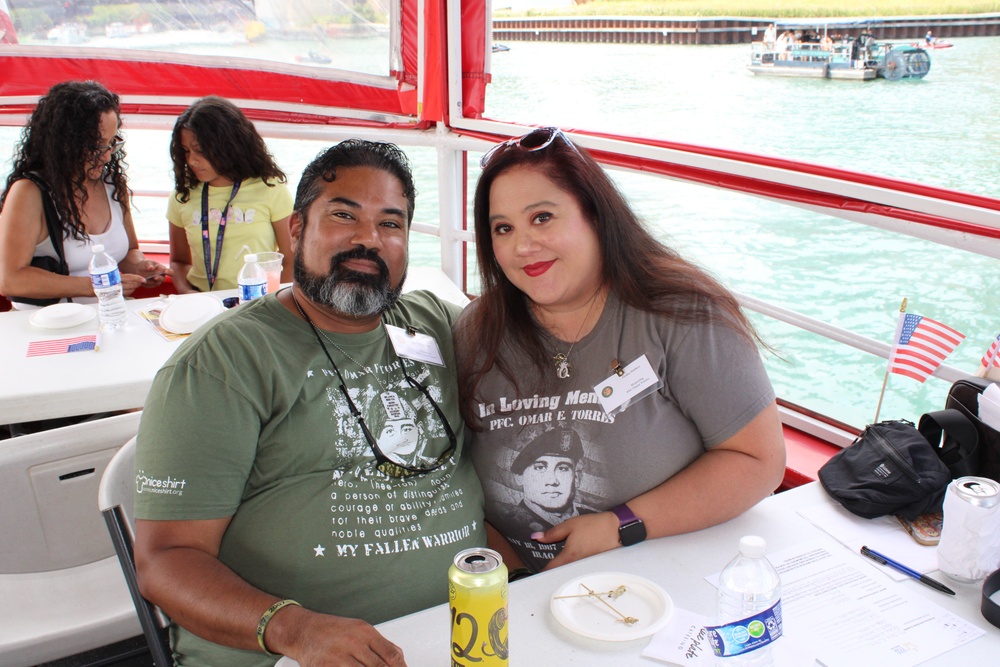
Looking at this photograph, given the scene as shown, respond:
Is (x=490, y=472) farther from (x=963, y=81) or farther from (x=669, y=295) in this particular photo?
(x=963, y=81)

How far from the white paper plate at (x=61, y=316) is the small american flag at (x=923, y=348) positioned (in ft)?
8.40

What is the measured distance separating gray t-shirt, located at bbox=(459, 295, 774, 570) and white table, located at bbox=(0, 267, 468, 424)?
1.15 m

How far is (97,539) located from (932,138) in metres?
27.1

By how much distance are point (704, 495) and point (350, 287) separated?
31.2 inches

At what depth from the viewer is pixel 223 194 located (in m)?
3.13

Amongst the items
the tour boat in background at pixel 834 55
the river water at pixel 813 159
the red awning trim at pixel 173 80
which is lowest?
the river water at pixel 813 159

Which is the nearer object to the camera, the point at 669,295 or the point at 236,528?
the point at 236,528

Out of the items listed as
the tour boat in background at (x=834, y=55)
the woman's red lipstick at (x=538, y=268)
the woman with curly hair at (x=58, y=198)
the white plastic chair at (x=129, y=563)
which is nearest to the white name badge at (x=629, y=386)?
the woman's red lipstick at (x=538, y=268)

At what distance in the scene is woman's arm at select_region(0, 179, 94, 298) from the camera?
8.92 feet

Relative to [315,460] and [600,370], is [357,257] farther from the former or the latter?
[600,370]

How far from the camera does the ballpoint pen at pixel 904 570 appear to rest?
3.83 ft

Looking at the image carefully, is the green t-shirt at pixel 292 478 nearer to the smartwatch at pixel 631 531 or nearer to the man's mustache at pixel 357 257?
the man's mustache at pixel 357 257

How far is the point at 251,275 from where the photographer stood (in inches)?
93.6

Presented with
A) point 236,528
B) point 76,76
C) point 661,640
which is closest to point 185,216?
point 76,76
